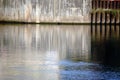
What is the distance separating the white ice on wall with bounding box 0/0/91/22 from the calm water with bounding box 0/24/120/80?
41.8 ft

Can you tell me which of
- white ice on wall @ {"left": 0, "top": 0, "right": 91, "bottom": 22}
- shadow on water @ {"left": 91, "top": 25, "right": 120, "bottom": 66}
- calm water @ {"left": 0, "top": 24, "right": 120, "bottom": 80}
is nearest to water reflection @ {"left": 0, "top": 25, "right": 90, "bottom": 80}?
calm water @ {"left": 0, "top": 24, "right": 120, "bottom": 80}

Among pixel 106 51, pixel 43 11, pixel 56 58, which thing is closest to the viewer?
pixel 56 58

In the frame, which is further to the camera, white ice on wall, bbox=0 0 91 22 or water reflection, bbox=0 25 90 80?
white ice on wall, bbox=0 0 91 22

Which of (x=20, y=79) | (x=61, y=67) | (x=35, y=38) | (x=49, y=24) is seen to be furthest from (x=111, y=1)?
(x=20, y=79)

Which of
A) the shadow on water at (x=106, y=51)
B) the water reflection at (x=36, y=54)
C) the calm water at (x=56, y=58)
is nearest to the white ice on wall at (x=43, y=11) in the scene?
the water reflection at (x=36, y=54)

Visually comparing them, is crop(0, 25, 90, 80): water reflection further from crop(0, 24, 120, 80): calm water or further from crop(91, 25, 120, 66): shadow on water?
crop(91, 25, 120, 66): shadow on water

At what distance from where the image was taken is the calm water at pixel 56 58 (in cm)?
1584

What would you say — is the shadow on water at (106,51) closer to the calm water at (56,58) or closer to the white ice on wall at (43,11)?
the calm water at (56,58)

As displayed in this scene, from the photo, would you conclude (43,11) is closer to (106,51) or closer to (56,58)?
(106,51)

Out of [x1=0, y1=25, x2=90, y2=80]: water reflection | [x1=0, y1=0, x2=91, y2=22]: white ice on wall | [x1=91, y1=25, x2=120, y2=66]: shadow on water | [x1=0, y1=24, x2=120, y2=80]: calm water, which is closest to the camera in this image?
[x1=0, y1=24, x2=120, y2=80]: calm water

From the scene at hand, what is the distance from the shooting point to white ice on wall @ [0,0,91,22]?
137 feet

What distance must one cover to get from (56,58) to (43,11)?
2192 cm

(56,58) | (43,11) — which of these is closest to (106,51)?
(56,58)

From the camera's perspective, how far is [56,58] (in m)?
20.1
